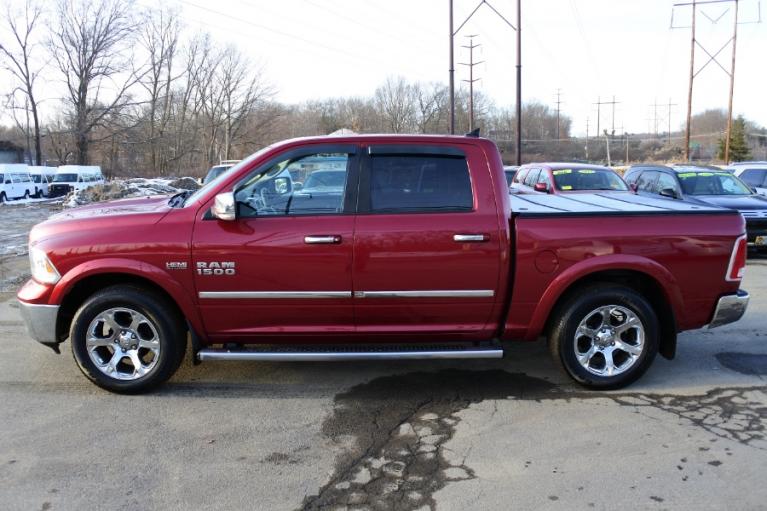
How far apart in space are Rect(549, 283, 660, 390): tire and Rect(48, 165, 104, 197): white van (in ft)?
105

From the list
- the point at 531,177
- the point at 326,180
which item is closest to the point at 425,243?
the point at 326,180

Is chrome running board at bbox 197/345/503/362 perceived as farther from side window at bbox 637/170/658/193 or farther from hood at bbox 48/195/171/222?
side window at bbox 637/170/658/193

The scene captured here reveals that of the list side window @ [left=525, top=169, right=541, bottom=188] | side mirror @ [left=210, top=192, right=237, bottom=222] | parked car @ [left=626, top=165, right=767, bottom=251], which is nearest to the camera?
side mirror @ [left=210, top=192, right=237, bottom=222]

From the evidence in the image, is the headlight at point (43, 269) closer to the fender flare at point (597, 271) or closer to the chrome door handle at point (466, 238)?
the chrome door handle at point (466, 238)

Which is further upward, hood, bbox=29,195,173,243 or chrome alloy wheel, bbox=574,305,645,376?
hood, bbox=29,195,173,243

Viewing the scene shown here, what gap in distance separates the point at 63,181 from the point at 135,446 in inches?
1487

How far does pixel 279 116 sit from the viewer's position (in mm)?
73062

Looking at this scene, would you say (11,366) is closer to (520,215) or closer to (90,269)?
(90,269)

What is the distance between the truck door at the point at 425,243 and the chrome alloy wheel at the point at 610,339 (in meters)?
0.81

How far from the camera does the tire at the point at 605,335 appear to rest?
4484 millimetres

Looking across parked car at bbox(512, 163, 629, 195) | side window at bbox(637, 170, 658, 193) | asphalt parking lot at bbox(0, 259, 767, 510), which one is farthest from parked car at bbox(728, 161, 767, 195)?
asphalt parking lot at bbox(0, 259, 767, 510)

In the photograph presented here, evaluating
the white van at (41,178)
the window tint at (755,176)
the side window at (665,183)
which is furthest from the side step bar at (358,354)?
the white van at (41,178)

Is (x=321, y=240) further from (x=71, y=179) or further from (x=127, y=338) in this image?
(x=71, y=179)

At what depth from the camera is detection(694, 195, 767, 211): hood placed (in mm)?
10875
